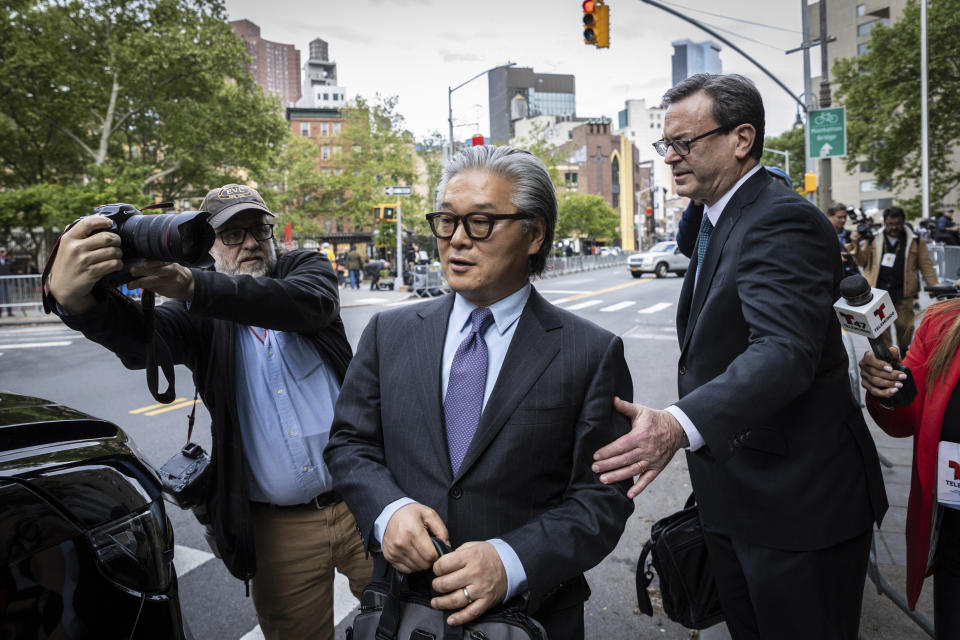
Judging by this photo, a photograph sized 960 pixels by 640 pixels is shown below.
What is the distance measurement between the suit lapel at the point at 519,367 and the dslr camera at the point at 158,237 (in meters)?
0.85

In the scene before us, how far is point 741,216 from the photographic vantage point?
2062mm

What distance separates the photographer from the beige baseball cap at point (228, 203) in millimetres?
2408

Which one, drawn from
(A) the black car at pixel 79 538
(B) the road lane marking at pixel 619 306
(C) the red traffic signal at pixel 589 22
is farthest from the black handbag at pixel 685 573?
(B) the road lane marking at pixel 619 306

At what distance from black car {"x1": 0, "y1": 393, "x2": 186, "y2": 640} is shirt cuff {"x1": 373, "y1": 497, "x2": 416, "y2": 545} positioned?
55cm

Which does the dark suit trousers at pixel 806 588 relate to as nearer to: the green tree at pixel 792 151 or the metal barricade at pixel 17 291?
the metal barricade at pixel 17 291

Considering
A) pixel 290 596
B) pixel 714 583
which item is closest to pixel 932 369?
pixel 714 583

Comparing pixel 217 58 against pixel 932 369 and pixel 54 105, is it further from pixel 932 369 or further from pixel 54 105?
pixel 932 369

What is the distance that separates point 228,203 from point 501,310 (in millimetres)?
1199

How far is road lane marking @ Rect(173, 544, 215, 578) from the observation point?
4.03m

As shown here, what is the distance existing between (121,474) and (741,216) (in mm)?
1897

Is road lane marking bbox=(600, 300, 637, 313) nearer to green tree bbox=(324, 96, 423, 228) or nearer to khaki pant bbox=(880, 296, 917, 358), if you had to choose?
khaki pant bbox=(880, 296, 917, 358)

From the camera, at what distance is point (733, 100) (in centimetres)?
216

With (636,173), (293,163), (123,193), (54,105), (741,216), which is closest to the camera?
(741,216)

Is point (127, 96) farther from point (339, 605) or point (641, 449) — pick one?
point (641, 449)
